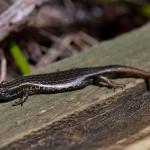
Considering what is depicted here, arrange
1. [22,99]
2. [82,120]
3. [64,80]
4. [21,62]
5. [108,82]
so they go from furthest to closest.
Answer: [21,62], [64,80], [108,82], [22,99], [82,120]

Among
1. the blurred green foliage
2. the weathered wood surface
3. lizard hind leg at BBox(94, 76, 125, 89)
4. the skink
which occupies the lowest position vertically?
the weathered wood surface

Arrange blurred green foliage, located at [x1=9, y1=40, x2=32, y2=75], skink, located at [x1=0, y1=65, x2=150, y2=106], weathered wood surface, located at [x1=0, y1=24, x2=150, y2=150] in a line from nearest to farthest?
1. weathered wood surface, located at [x1=0, y1=24, x2=150, y2=150]
2. skink, located at [x1=0, y1=65, x2=150, y2=106]
3. blurred green foliage, located at [x1=9, y1=40, x2=32, y2=75]

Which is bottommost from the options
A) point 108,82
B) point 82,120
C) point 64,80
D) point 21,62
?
point 82,120

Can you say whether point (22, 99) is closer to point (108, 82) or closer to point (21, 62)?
point (108, 82)

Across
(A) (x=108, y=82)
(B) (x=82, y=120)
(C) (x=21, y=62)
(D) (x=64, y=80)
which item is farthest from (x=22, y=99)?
(C) (x=21, y=62)

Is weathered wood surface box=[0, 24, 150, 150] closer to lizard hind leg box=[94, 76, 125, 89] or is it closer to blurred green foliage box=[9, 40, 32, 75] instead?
lizard hind leg box=[94, 76, 125, 89]

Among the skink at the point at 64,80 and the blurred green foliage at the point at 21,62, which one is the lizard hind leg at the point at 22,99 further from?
the blurred green foliage at the point at 21,62

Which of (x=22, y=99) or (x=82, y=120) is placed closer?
(x=82, y=120)

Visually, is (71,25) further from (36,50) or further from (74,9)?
(36,50)

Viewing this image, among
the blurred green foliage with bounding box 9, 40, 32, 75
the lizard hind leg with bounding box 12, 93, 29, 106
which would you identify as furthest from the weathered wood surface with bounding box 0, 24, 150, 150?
the blurred green foliage with bounding box 9, 40, 32, 75

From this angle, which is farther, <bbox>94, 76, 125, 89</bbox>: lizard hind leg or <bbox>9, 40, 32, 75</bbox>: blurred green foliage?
<bbox>9, 40, 32, 75</bbox>: blurred green foliage
